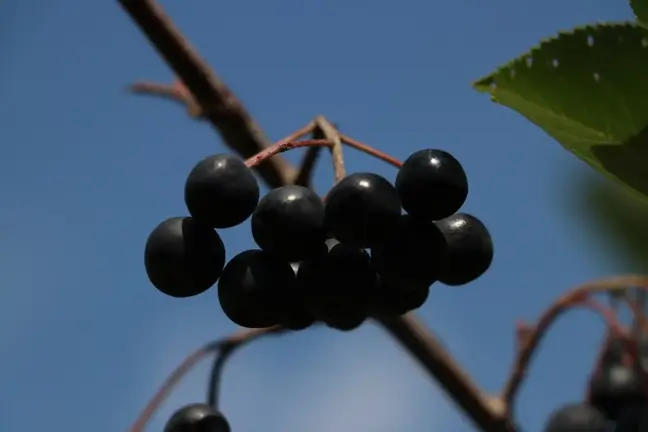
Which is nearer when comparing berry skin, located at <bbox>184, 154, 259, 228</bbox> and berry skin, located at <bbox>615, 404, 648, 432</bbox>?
berry skin, located at <bbox>184, 154, 259, 228</bbox>

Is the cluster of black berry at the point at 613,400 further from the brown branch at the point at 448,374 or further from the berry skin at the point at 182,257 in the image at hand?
the berry skin at the point at 182,257

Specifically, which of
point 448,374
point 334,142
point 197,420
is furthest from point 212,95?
point 448,374

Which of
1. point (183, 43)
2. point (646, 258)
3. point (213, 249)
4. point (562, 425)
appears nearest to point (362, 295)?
point (213, 249)

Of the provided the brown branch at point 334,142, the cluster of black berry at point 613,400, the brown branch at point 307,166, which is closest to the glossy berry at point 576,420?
the cluster of black berry at point 613,400

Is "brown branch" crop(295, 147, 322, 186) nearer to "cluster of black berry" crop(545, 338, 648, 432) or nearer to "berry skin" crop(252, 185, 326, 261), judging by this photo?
"berry skin" crop(252, 185, 326, 261)

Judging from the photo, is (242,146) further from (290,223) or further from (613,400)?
(613,400)

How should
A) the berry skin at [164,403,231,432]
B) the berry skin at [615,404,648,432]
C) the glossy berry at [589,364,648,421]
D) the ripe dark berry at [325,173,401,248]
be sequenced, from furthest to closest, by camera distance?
the glossy berry at [589,364,648,421] → the berry skin at [615,404,648,432] → the berry skin at [164,403,231,432] → the ripe dark berry at [325,173,401,248]

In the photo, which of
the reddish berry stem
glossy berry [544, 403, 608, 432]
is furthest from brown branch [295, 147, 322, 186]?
glossy berry [544, 403, 608, 432]

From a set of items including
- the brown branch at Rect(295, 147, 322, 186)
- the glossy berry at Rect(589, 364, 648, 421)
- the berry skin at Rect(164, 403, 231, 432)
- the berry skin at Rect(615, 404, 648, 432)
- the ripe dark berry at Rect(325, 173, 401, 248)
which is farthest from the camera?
the glossy berry at Rect(589, 364, 648, 421)
